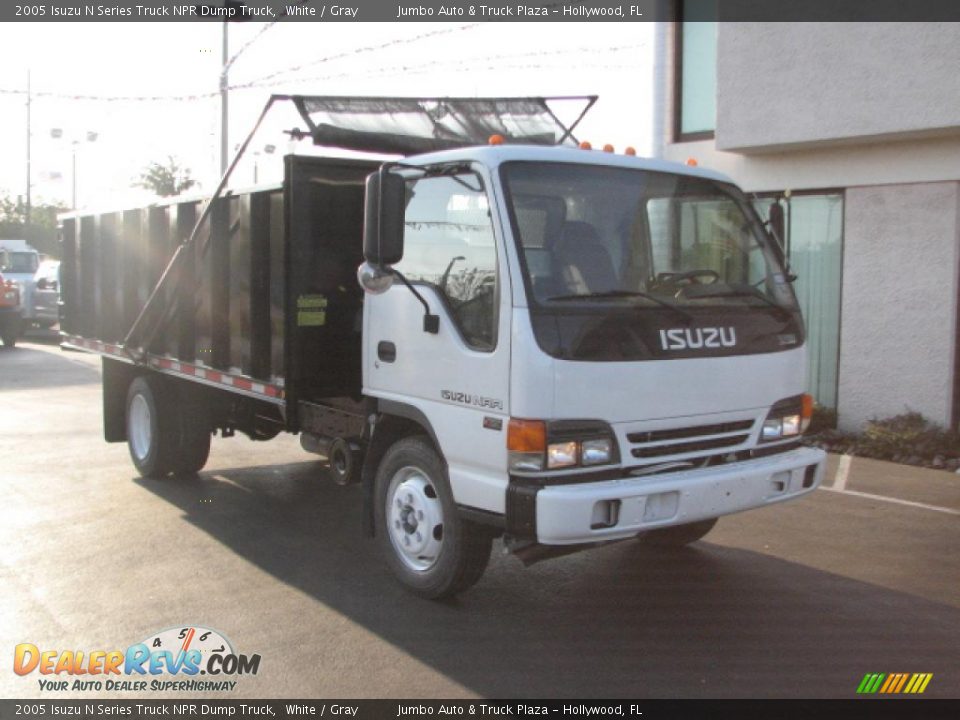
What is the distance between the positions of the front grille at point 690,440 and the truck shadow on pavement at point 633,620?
2.92 ft

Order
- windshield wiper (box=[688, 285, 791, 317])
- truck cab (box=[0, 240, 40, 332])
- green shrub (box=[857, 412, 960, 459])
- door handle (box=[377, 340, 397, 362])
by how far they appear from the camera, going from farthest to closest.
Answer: truck cab (box=[0, 240, 40, 332]) → green shrub (box=[857, 412, 960, 459]) → door handle (box=[377, 340, 397, 362]) → windshield wiper (box=[688, 285, 791, 317])

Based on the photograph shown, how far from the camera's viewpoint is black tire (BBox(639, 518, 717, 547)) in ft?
20.6

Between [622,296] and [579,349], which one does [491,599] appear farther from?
[622,296]

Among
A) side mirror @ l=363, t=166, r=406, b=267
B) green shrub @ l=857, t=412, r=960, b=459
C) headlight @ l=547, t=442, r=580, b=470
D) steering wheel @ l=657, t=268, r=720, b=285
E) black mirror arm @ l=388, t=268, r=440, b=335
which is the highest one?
side mirror @ l=363, t=166, r=406, b=267

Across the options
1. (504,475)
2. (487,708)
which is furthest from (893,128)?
(487,708)

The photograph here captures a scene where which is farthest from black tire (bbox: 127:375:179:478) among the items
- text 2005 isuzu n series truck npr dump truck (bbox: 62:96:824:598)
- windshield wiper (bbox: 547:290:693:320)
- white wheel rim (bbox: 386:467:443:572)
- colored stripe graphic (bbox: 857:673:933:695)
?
colored stripe graphic (bbox: 857:673:933:695)

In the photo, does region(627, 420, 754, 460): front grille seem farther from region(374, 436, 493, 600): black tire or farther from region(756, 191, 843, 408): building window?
region(756, 191, 843, 408): building window

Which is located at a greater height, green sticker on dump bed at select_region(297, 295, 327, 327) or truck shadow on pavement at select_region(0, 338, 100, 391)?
green sticker on dump bed at select_region(297, 295, 327, 327)

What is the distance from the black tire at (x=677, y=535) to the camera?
20.6 ft

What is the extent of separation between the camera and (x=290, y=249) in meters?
6.05

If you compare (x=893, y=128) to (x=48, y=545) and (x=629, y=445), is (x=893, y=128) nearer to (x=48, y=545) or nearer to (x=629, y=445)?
(x=629, y=445)

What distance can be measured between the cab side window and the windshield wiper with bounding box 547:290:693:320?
350 millimetres

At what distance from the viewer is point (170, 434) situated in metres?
8.28

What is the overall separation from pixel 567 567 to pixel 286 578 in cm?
165
